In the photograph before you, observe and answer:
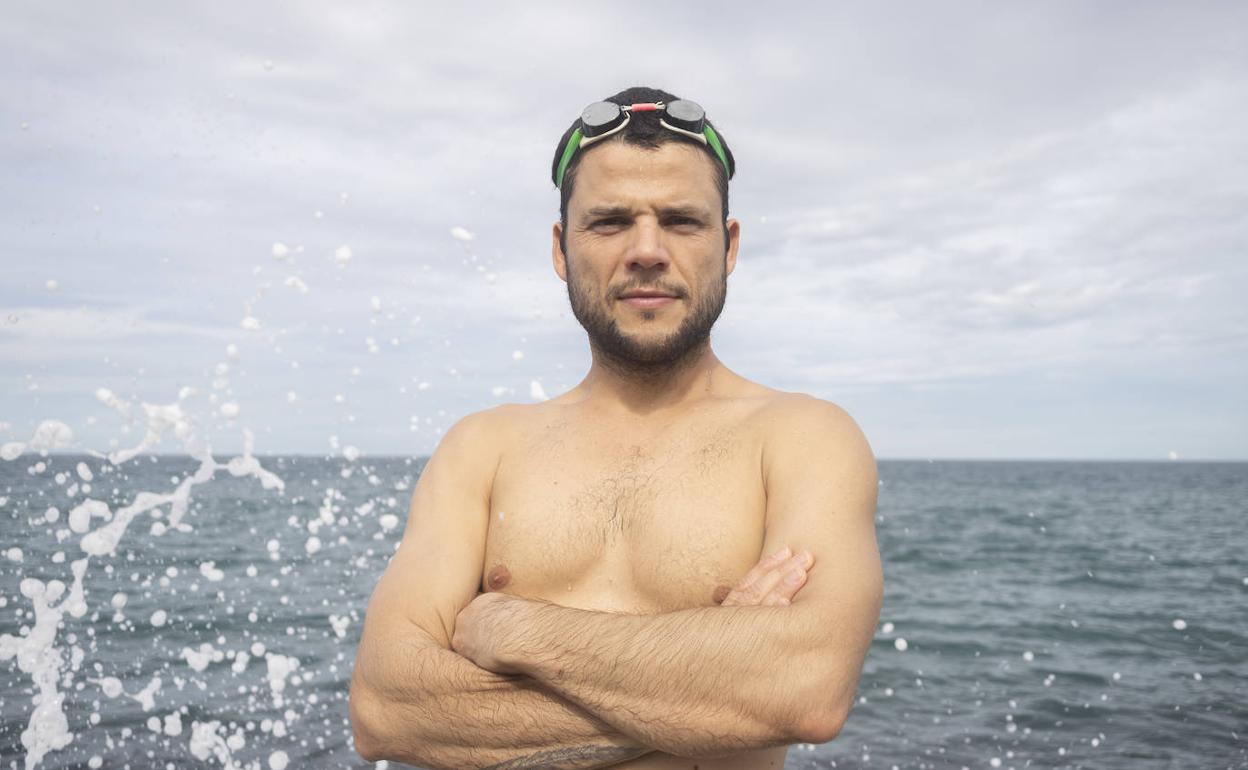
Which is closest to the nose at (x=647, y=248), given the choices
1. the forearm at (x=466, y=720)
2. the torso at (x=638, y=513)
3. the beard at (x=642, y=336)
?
the beard at (x=642, y=336)

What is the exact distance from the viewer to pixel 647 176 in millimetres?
2744

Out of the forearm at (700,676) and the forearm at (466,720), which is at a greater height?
the forearm at (700,676)

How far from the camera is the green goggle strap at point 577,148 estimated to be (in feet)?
9.37

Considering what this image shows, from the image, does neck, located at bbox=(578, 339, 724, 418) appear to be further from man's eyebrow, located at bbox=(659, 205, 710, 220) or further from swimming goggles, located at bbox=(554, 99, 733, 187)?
swimming goggles, located at bbox=(554, 99, 733, 187)

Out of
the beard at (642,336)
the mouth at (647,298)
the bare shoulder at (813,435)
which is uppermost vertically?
the mouth at (647,298)

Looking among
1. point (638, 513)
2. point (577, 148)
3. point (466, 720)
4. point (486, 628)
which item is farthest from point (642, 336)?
point (466, 720)

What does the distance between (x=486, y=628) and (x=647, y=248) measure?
1.09 m

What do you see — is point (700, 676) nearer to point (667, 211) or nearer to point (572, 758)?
point (572, 758)

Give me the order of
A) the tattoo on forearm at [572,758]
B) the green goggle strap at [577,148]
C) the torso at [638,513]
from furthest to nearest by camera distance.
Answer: the green goggle strap at [577,148] < the torso at [638,513] < the tattoo on forearm at [572,758]

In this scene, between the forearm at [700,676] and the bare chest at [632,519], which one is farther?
the bare chest at [632,519]

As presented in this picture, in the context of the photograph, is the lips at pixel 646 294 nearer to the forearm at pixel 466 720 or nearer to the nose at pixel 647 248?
the nose at pixel 647 248

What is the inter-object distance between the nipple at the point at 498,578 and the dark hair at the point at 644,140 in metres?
0.96

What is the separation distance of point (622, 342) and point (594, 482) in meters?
0.41

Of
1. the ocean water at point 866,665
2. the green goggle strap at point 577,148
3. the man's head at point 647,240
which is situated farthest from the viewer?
the ocean water at point 866,665
